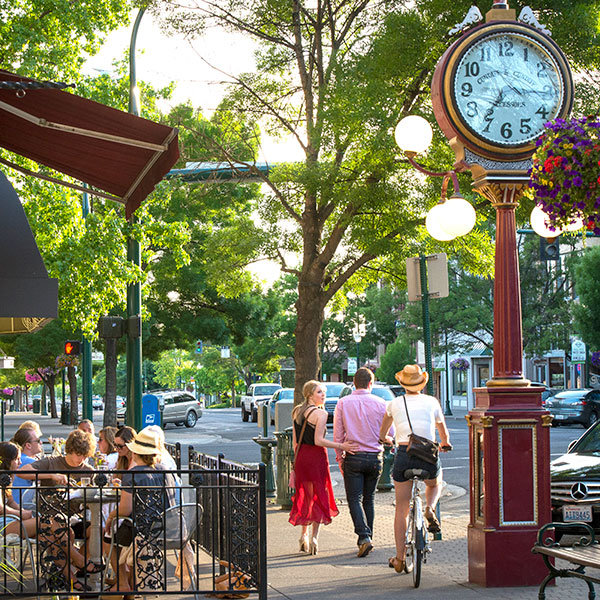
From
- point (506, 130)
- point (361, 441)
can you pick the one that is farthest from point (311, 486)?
point (506, 130)

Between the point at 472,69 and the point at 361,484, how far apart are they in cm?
435

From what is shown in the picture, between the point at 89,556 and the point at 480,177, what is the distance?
185 inches

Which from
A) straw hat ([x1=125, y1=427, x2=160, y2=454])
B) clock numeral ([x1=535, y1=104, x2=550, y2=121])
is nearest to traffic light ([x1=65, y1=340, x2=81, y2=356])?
straw hat ([x1=125, y1=427, x2=160, y2=454])

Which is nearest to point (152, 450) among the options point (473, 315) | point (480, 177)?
point (480, 177)

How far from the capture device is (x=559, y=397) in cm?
3691

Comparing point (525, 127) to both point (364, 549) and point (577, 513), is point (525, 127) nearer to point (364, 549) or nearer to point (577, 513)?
point (577, 513)

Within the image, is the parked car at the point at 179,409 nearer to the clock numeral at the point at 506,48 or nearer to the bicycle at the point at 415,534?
the bicycle at the point at 415,534

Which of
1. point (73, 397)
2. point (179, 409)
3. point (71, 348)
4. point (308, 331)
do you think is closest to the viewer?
point (308, 331)

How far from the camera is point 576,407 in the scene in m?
35.7

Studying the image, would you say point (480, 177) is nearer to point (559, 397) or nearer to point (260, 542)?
point (260, 542)

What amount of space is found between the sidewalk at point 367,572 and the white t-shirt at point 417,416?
4.17ft

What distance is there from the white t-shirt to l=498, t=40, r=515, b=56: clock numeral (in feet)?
10.6

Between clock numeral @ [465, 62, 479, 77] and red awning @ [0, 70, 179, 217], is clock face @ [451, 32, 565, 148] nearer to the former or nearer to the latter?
clock numeral @ [465, 62, 479, 77]

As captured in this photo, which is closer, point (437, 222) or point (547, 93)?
point (437, 222)
